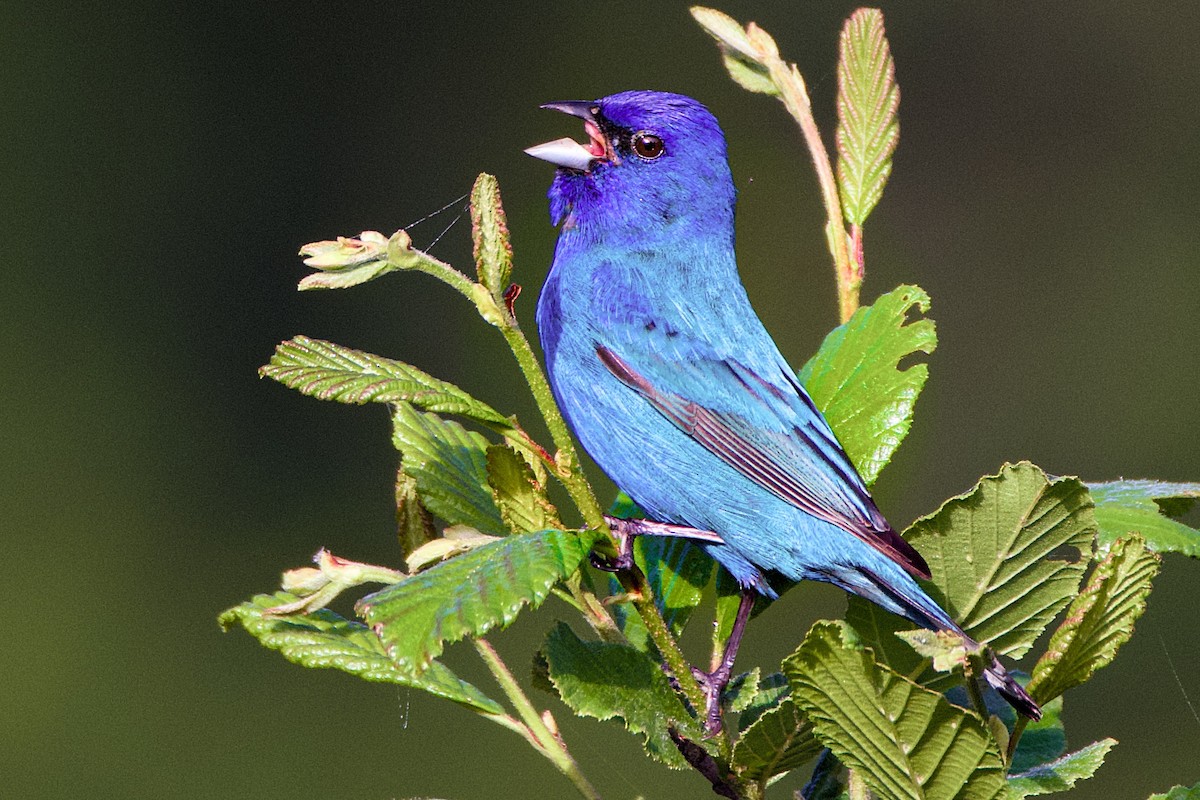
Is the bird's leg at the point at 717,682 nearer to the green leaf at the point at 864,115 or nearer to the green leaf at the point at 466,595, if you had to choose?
the green leaf at the point at 466,595

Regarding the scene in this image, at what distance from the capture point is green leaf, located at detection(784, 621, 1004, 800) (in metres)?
1.16

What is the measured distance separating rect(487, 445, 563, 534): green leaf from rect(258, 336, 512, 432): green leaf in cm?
4

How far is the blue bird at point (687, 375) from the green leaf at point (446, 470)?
37cm

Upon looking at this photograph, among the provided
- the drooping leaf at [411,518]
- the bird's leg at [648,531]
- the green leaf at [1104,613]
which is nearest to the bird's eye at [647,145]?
the bird's leg at [648,531]

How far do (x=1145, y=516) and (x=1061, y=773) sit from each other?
Answer: 28 cm

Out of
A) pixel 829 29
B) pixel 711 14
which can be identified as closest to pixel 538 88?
pixel 829 29

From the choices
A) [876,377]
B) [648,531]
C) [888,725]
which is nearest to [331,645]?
[888,725]

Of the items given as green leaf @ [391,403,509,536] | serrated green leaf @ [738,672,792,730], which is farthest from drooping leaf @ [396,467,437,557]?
serrated green leaf @ [738,672,792,730]

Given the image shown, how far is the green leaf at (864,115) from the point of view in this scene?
169 cm

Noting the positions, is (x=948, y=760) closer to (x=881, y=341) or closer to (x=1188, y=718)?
(x=881, y=341)

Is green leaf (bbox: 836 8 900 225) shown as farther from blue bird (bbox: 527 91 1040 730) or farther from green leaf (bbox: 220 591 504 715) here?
green leaf (bbox: 220 591 504 715)

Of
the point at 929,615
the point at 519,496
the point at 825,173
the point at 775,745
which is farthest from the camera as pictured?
the point at 929,615

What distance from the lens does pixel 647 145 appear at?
257 cm

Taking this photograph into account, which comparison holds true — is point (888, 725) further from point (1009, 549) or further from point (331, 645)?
point (331, 645)
